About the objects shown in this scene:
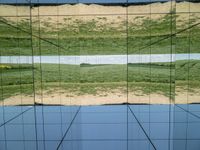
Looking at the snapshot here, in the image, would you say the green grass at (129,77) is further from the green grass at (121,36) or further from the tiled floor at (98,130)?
the tiled floor at (98,130)

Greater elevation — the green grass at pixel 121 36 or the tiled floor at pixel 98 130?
the green grass at pixel 121 36

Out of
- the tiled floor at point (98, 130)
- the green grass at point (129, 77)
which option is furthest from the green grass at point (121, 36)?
the tiled floor at point (98, 130)

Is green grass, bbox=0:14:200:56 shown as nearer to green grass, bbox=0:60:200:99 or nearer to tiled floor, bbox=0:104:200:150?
green grass, bbox=0:60:200:99

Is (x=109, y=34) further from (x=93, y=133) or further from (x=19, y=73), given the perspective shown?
(x=93, y=133)

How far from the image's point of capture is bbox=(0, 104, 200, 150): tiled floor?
7238mm

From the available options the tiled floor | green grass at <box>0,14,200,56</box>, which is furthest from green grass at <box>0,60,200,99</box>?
the tiled floor

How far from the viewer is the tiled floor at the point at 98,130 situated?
285 inches

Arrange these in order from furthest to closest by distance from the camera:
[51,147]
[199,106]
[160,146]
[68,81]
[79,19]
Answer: [79,19], [68,81], [199,106], [160,146], [51,147]

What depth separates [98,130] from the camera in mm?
9125

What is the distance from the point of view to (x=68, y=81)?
28203 millimetres

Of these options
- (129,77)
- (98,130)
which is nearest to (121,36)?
(129,77)

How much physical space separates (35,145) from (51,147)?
31 centimetres

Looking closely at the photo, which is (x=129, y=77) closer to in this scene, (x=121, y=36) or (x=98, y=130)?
(x=121, y=36)

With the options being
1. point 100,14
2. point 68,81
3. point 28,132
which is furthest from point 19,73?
point 100,14
